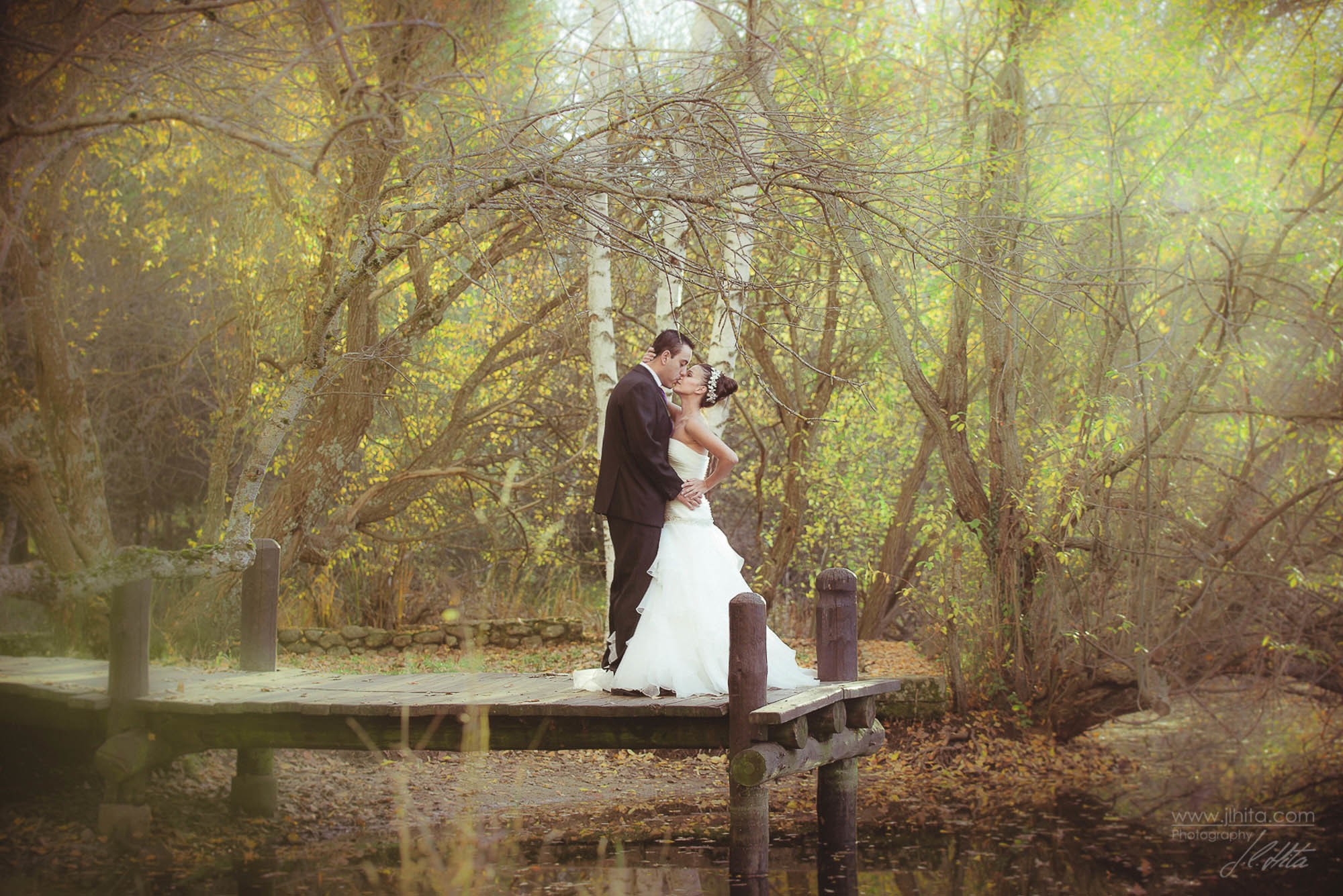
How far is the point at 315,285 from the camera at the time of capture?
11336 mm

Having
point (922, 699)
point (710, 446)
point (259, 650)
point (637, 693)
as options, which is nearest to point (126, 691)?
point (259, 650)

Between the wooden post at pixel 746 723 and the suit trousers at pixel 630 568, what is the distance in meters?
0.64

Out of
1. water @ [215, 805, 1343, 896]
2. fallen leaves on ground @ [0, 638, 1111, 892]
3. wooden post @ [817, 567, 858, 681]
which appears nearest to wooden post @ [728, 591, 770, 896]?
water @ [215, 805, 1343, 896]

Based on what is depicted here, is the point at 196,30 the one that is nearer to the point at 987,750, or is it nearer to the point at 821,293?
the point at 821,293

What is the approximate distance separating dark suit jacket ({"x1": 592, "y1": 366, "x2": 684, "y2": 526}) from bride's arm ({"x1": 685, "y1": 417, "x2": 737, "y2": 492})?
20cm

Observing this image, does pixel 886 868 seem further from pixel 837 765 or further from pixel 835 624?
pixel 835 624

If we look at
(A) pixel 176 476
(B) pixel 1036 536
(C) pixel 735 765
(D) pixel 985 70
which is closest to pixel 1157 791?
(B) pixel 1036 536

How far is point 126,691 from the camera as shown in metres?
Answer: 7.00

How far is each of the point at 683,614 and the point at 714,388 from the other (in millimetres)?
1295

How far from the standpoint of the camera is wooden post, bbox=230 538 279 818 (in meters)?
8.04

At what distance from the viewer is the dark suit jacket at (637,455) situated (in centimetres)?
629

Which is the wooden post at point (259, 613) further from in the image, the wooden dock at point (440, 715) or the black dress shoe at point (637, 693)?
the black dress shoe at point (637, 693)

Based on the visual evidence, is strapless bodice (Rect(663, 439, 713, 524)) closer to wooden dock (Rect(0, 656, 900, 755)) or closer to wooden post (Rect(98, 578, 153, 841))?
wooden dock (Rect(0, 656, 900, 755))

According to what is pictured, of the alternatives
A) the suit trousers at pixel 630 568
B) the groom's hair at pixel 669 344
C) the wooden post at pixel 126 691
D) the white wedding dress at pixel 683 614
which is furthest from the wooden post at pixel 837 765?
the wooden post at pixel 126 691
